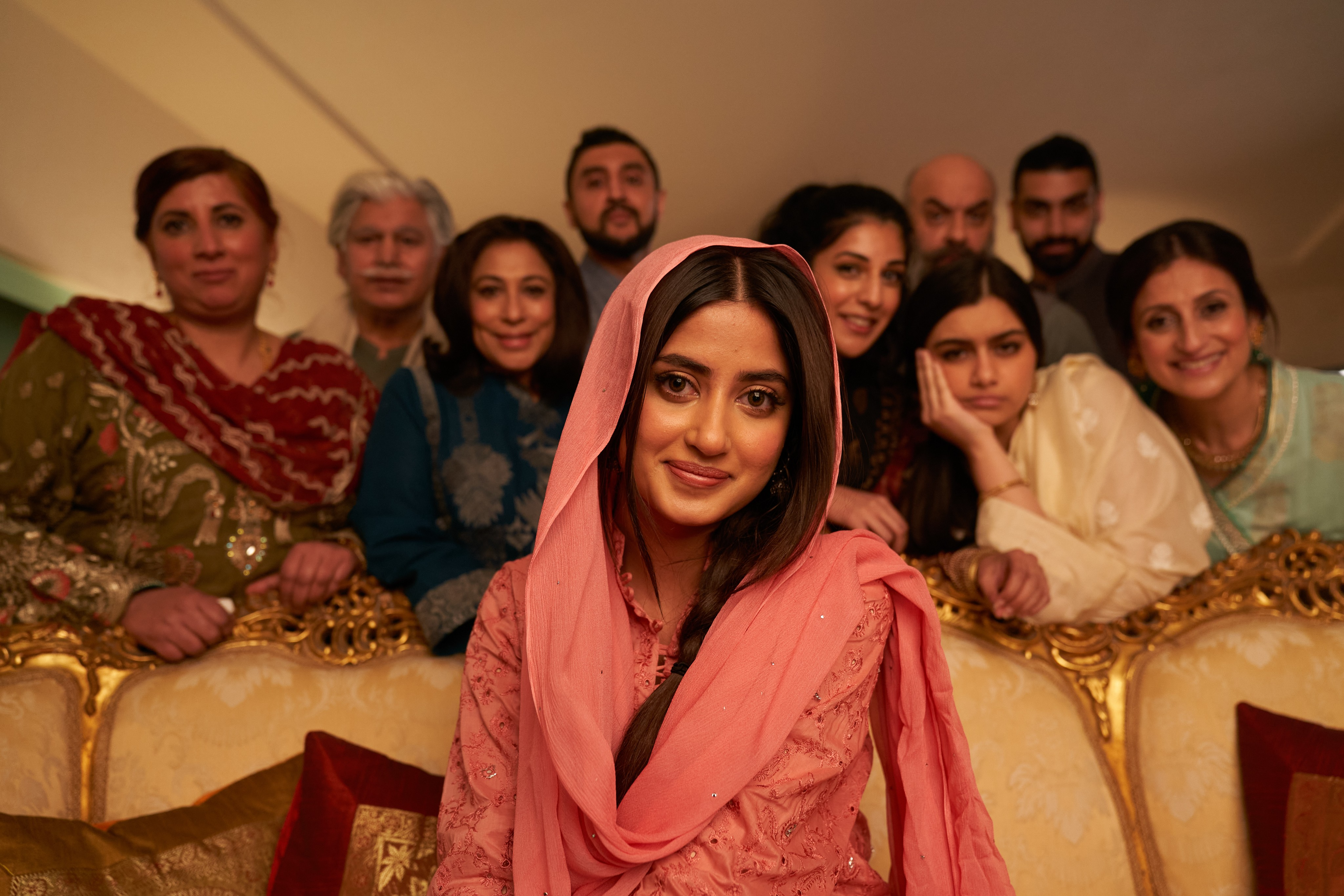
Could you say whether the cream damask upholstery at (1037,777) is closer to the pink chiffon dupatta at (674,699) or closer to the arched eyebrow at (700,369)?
the pink chiffon dupatta at (674,699)

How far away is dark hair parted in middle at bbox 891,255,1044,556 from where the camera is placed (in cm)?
219

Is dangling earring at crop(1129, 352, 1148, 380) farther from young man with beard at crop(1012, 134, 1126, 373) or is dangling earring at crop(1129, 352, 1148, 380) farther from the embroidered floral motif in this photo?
the embroidered floral motif

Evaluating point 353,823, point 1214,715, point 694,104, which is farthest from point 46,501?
point 694,104

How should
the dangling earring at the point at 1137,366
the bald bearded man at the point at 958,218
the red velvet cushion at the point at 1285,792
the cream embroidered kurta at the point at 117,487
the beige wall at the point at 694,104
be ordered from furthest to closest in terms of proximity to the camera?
the beige wall at the point at 694,104 → the bald bearded man at the point at 958,218 → the dangling earring at the point at 1137,366 → the cream embroidered kurta at the point at 117,487 → the red velvet cushion at the point at 1285,792

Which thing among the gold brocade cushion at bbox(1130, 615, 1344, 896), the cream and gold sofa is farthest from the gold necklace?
the gold brocade cushion at bbox(1130, 615, 1344, 896)

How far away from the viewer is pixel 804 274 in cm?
134

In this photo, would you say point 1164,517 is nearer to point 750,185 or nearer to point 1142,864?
point 1142,864

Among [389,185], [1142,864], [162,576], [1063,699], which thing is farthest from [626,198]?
[1142,864]

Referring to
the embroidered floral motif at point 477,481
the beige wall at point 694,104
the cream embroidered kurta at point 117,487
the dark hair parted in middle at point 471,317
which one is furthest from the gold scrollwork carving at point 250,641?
the beige wall at point 694,104

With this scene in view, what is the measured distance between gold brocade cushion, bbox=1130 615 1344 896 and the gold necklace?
0.46 meters

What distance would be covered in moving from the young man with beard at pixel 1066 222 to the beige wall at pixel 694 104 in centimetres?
133

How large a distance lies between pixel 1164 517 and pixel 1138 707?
44cm

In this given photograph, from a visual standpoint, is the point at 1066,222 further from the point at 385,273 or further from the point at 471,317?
the point at 385,273

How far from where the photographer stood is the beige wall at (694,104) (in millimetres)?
3848
